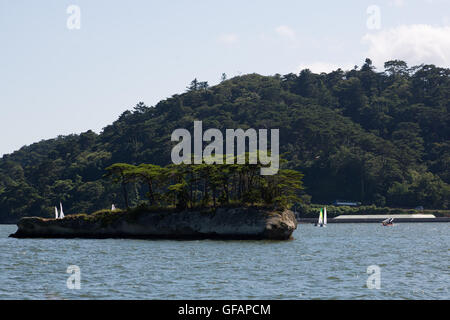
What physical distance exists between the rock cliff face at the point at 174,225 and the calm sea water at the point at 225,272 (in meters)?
7.36

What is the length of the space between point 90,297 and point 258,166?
4919 cm

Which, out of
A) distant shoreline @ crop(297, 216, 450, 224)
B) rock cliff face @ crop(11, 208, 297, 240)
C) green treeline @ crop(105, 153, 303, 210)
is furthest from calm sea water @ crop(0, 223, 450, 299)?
distant shoreline @ crop(297, 216, 450, 224)

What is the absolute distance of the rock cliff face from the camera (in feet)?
252

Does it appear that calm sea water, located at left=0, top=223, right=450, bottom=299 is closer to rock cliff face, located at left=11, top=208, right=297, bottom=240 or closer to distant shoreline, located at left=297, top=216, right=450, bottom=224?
rock cliff face, located at left=11, top=208, right=297, bottom=240

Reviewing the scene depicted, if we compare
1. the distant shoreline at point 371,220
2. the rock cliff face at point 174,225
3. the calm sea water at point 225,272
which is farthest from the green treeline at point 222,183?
the distant shoreline at point 371,220

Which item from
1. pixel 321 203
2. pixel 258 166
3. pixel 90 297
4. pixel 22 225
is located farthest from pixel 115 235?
pixel 321 203

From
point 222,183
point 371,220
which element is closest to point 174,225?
point 222,183

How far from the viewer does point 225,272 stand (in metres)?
45.6

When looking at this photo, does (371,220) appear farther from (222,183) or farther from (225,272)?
(225,272)

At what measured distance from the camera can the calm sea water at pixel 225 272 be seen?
3634 cm

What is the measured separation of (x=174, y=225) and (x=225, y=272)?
125 feet

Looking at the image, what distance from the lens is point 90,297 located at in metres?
34.9

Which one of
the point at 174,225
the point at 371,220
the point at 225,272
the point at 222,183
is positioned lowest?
the point at 371,220
